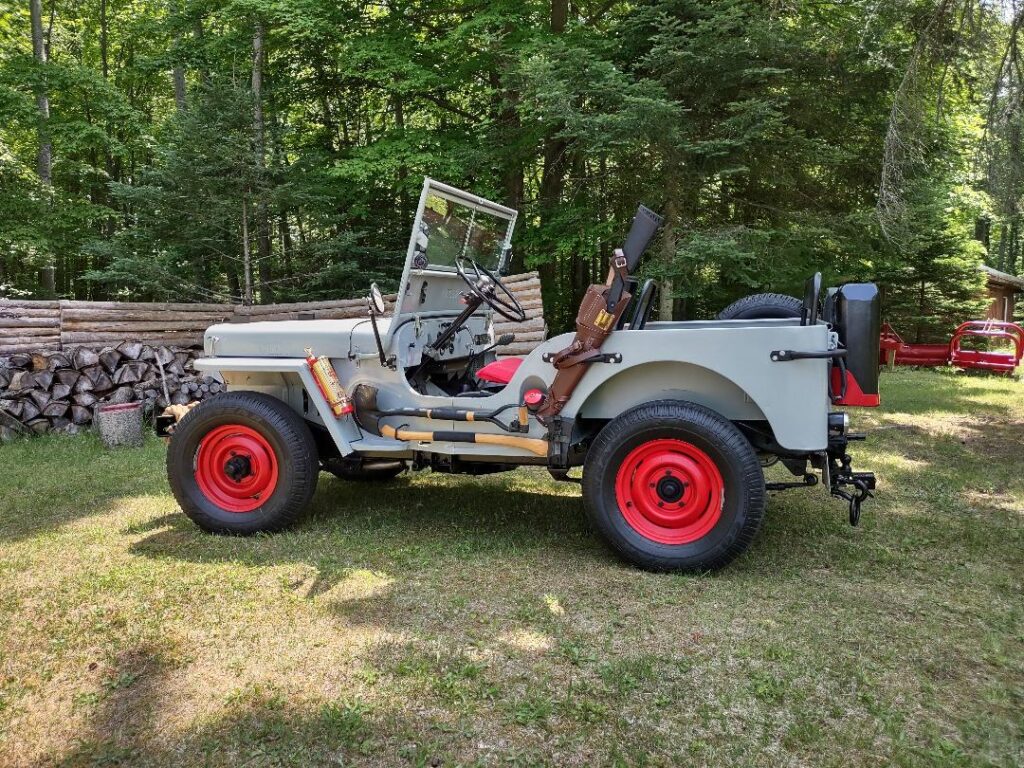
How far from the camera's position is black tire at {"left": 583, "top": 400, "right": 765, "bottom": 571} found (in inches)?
136

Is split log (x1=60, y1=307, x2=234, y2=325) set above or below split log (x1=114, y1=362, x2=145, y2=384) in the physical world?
above

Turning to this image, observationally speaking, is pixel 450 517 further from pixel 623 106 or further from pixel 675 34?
pixel 675 34

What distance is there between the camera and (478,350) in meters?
5.12

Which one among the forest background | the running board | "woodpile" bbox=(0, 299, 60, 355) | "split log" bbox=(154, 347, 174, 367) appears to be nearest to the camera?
the running board

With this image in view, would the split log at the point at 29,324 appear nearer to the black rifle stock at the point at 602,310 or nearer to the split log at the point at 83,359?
the split log at the point at 83,359

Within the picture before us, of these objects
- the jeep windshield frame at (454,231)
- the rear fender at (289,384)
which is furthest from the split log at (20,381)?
the jeep windshield frame at (454,231)

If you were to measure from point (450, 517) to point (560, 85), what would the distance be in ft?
21.2

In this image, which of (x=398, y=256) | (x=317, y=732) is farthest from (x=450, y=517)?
(x=398, y=256)

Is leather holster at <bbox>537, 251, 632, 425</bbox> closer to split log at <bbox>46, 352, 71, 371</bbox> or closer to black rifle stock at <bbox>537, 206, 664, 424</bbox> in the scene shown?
black rifle stock at <bbox>537, 206, 664, 424</bbox>

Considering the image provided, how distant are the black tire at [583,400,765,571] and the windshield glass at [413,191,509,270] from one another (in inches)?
66.0

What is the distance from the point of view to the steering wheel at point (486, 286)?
449 cm

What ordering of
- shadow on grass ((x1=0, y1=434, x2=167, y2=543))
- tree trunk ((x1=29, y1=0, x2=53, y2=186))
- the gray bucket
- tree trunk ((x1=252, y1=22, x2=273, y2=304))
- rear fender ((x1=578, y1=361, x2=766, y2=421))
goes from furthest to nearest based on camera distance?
tree trunk ((x1=29, y1=0, x2=53, y2=186)), tree trunk ((x1=252, y1=22, x2=273, y2=304)), the gray bucket, shadow on grass ((x1=0, y1=434, x2=167, y2=543)), rear fender ((x1=578, y1=361, x2=766, y2=421))

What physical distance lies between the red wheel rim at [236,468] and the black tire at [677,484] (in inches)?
78.7

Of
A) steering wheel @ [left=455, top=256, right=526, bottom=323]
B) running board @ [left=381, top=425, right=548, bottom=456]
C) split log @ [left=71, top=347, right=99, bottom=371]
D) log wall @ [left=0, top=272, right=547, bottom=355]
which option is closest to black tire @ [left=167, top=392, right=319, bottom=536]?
running board @ [left=381, top=425, right=548, bottom=456]
